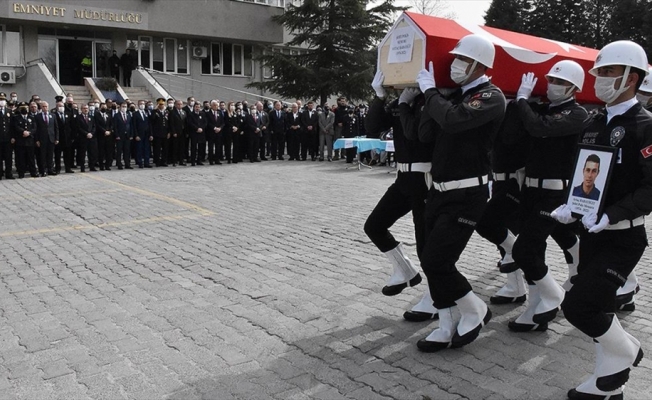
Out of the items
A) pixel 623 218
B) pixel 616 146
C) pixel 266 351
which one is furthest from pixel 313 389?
pixel 616 146

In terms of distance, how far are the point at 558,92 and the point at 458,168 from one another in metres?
1.22

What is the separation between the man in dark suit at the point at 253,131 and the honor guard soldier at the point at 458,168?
53.2ft

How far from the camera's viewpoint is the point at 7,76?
93.7ft

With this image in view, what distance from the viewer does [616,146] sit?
3.79 m

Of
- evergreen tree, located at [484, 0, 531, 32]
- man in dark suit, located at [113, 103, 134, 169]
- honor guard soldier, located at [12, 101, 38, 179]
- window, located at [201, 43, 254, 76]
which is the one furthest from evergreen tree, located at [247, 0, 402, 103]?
evergreen tree, located at [484, 0, 531, 32]

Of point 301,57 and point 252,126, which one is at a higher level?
point 301,57

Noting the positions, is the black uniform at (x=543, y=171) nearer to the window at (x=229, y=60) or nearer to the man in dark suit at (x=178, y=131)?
the man in dark suit at (x=178, y=131)

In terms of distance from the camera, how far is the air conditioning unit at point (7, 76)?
28.5 m

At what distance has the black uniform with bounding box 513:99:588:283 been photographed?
4.81 meters

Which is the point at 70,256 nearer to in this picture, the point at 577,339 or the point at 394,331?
the point at 394,331

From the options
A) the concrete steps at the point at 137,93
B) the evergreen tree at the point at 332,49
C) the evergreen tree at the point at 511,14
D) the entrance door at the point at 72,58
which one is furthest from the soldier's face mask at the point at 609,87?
the evergreen tree at the point at 511,14

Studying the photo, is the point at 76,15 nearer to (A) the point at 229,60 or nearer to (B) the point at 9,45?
(B) the point at 9,45

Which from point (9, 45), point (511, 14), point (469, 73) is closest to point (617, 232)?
point (469, 73)

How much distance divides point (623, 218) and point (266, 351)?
8.66 ft
